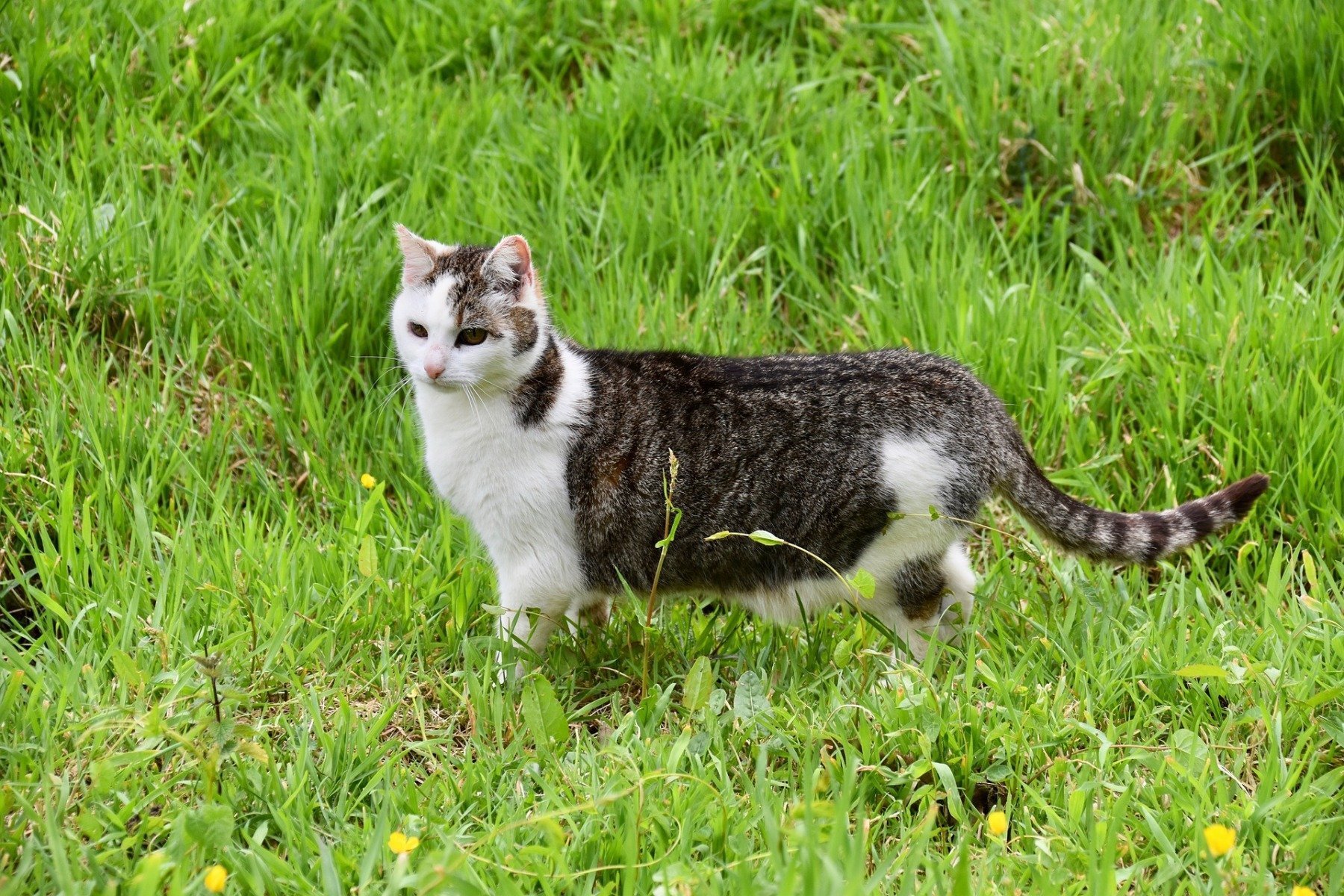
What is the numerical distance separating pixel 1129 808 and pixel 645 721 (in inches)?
48.4

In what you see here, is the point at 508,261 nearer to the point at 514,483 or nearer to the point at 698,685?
the point at 514,483

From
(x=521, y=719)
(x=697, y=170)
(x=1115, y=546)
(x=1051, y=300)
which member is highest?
(x=697, y=170)

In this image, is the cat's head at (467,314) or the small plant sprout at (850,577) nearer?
the small plant sprout at (850,577)

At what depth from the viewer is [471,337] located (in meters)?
3.69

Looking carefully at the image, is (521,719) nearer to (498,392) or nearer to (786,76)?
(498,392)

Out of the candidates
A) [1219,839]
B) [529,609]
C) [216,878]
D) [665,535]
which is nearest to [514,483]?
[529,609]

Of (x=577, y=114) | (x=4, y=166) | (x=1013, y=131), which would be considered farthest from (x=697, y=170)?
(x=4, y=166)

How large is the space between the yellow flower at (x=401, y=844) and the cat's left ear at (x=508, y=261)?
1642mm

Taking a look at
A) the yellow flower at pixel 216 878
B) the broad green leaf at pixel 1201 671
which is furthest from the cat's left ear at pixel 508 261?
the broad green leaf at pixel 1201 671

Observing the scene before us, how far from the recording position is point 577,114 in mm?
5484

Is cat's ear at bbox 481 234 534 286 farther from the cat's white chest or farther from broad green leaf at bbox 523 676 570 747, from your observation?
broad green leaf at bbox 523 676 570 747

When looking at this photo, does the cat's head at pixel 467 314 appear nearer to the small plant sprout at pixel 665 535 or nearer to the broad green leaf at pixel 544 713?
the small plant sprout at pixel 665 535

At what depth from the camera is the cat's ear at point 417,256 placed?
3.80 meters

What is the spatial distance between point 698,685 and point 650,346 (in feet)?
6.13
